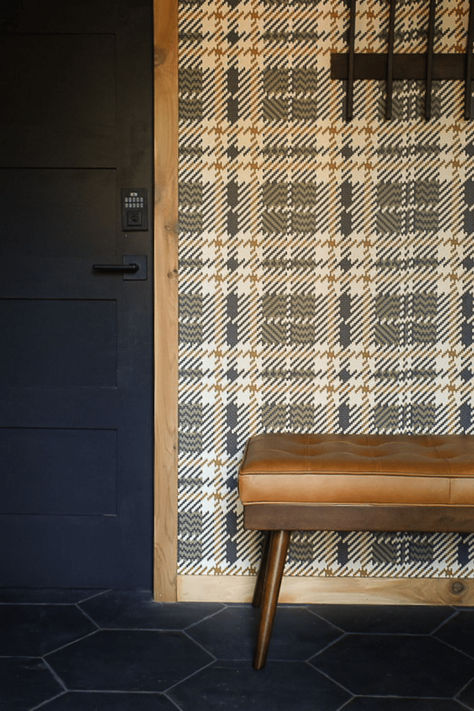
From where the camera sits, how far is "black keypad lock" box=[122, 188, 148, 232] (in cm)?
203

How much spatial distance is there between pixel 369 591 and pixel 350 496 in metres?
0.60

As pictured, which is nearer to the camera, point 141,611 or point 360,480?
point 360,480

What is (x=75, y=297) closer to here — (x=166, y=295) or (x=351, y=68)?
(x=166, y=295)

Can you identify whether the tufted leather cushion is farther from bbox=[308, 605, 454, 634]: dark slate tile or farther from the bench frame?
bbox=[308, 605, 454, 634]: dark slate tile

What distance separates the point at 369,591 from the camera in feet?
6.67

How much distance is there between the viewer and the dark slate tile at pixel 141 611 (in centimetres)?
189

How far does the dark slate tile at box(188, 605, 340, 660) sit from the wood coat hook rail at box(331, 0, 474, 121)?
156cm

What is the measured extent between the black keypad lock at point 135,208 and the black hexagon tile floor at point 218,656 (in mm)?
1218

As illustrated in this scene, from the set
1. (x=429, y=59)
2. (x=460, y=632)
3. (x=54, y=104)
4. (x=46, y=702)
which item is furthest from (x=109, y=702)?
(x=429, y=59)

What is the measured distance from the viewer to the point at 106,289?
2068 mm

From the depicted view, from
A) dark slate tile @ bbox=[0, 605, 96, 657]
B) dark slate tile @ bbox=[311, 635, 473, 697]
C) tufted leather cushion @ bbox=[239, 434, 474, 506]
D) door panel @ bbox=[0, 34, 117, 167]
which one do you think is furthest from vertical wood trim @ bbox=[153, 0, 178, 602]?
dark slate tile @ bbox=[311, 635, 473, 697]

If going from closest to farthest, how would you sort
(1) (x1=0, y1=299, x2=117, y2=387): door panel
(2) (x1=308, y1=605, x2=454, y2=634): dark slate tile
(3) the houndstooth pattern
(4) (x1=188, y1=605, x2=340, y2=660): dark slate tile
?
(4) (x1=188, y1=605, x2=340, y2=660): dark slate tile < (2) (x1=308, y1=605, x2=454, y2=634): dark slate tile < (3) the houndstooth pattern < (1) (x1=0, y1=299, x2=117, y2=387): door panel

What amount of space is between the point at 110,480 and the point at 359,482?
2.94 feet

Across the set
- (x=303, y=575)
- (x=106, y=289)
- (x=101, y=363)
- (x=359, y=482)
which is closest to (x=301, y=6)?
(x=106, y=289)
